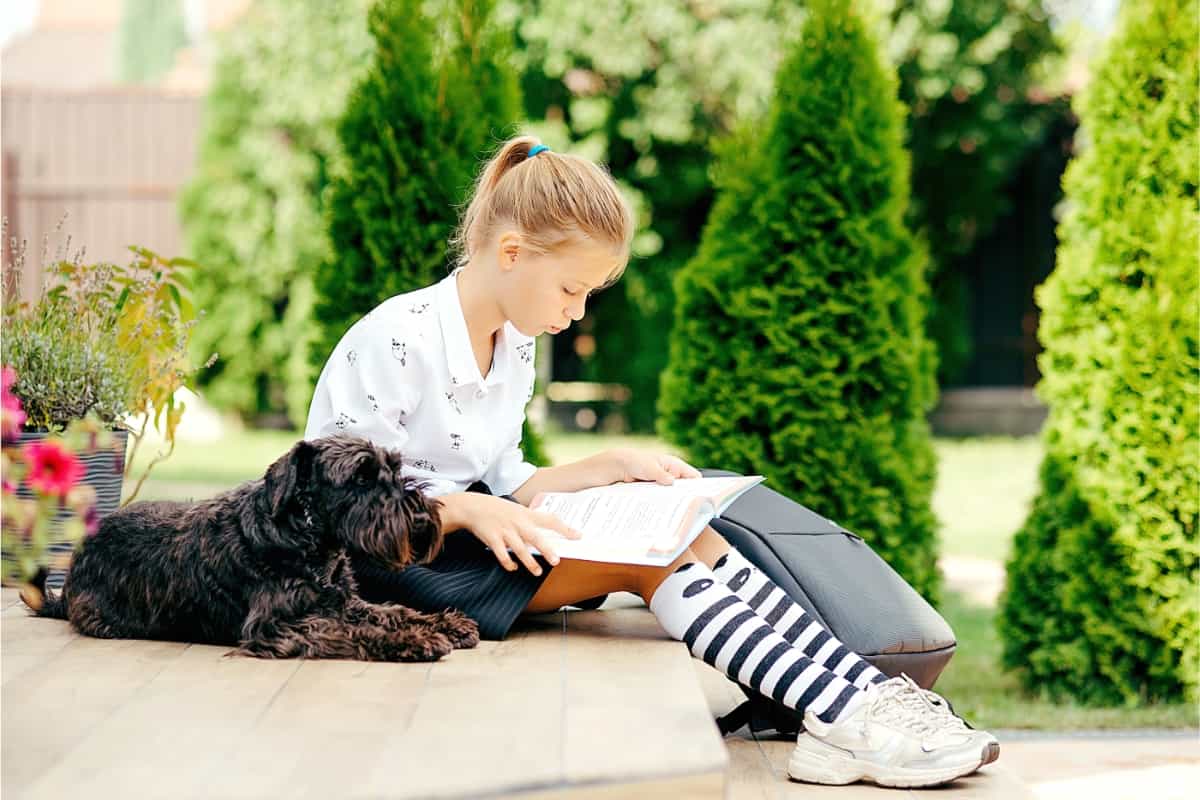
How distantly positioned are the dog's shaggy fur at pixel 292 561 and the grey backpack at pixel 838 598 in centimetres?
62

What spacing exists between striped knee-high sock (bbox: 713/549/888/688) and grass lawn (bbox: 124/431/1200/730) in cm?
192

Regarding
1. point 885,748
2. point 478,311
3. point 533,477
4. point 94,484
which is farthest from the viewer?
point 94,484

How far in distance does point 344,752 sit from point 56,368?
1.81 m

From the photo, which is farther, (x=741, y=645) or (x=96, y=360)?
(x=96, y=360)

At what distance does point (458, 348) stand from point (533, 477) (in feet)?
1.37

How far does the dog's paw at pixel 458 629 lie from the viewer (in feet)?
7.82

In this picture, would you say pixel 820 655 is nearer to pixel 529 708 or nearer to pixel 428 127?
pixel 529 708

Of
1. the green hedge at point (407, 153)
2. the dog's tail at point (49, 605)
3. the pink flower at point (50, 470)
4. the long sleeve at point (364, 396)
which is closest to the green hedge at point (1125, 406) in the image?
the green hedge at point (407, 153)

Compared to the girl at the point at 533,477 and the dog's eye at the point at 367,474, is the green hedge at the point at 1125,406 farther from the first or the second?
the dog's eye at the point at 367,474

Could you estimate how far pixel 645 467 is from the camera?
9.27 feet

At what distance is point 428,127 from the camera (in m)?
4.40

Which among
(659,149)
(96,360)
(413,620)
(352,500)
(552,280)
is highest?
(659,149)

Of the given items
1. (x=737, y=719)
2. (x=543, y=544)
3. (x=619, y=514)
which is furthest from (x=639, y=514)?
(x=737, y=719)

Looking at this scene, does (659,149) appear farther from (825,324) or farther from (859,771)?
(859,771)
